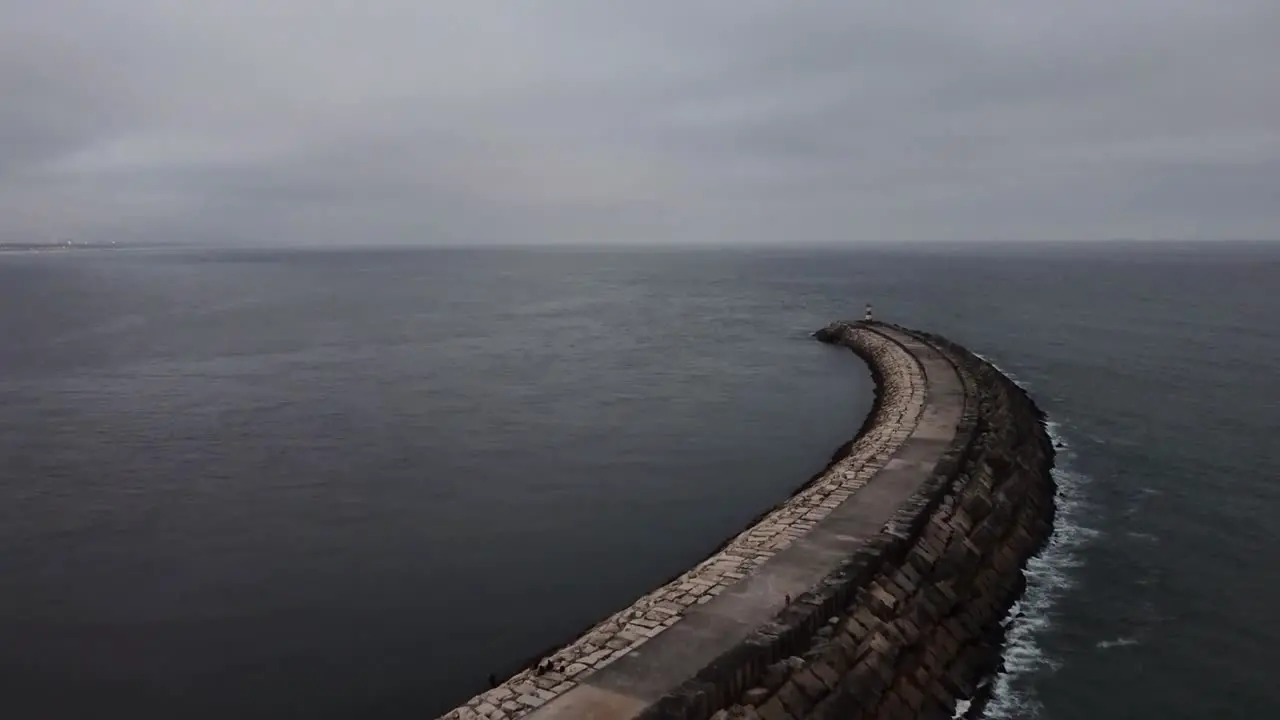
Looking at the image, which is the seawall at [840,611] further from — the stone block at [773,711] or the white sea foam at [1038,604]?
the white sea foam at [1038,604]

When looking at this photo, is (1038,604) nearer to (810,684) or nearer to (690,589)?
(810,684)

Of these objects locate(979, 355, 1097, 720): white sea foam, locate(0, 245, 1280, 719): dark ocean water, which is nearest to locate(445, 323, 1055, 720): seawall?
locate(979, 355, 1097, 720): white sea foam

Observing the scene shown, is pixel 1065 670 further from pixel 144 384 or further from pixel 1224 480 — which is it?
pixel 144 384

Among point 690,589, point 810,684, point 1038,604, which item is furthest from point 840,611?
point 1038,604

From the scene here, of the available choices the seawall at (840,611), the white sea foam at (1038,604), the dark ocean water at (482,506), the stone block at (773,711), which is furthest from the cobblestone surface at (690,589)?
the white sea foam at (1038,604)

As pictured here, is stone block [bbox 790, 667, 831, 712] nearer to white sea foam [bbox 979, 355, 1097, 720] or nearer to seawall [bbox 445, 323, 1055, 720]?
seawall [bbox 445, 323, 1055, 720]
